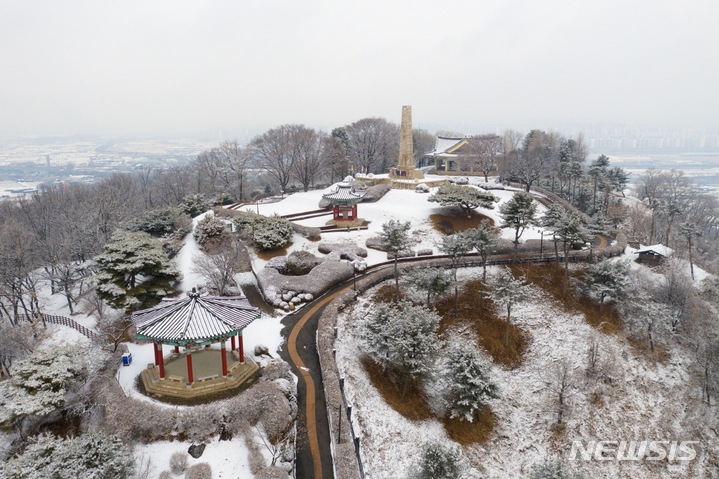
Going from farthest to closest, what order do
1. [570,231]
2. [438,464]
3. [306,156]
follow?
[306,156] < [570,231] < [438,464]

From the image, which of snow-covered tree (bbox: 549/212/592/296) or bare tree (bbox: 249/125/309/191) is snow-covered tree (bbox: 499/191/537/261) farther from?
bare tree (bbox: 249/125/309/191)

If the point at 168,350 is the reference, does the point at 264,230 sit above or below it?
above

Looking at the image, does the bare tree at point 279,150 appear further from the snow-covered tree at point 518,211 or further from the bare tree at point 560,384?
the bare tree at point 560,384

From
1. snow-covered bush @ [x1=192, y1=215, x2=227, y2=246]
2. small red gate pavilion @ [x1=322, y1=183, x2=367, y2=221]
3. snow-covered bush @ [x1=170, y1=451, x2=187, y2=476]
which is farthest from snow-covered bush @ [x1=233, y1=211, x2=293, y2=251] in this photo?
snow-covered bush @ [x1=170, y1=451, x2=187, y2=476]

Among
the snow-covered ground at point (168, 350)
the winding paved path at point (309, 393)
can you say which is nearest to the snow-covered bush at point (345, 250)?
the winding paved path at point (309, 393)

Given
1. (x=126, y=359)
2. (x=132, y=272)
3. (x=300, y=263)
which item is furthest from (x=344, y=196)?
(x=126, y=359)

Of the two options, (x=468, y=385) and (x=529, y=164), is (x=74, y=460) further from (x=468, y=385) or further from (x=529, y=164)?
(x=529, y=164)
